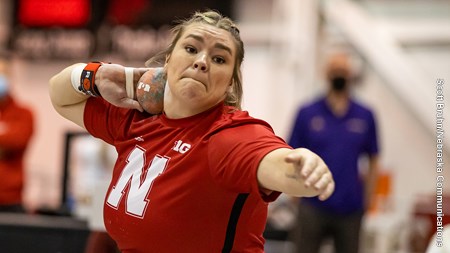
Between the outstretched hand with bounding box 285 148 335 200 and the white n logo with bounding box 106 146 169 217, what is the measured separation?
58cm

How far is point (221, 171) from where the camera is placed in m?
2.29

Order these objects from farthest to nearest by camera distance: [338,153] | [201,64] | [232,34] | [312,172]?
[338,153] < [232,34] < [201,64] < [312,172]

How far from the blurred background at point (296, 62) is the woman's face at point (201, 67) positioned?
3036 mm

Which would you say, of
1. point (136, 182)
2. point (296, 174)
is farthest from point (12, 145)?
point (296, 174)

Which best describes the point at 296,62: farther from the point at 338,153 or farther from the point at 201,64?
the point at 201,64

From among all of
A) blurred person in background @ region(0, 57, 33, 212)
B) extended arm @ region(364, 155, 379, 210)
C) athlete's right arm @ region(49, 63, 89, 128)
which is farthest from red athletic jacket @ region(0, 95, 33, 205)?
athlete's right arm @ region(49, 63, 89, 128)

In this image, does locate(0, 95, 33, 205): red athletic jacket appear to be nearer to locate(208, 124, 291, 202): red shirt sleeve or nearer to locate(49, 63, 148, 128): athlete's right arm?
locate(49, 63, 148, 128): athlete's right arm

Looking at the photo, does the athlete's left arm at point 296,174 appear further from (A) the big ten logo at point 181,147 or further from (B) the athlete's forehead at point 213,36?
(B) the athlete's forehead at point 213,36

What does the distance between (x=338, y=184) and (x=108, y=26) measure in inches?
233

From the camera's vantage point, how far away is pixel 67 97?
2.85 m

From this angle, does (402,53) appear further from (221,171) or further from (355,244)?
(221,171)

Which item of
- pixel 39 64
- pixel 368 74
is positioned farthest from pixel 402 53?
pixel 39 64

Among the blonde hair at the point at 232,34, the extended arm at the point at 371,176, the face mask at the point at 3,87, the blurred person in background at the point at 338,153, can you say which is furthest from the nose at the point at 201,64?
the face mask at the point at 3,87

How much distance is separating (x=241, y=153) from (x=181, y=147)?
0.94 feet
